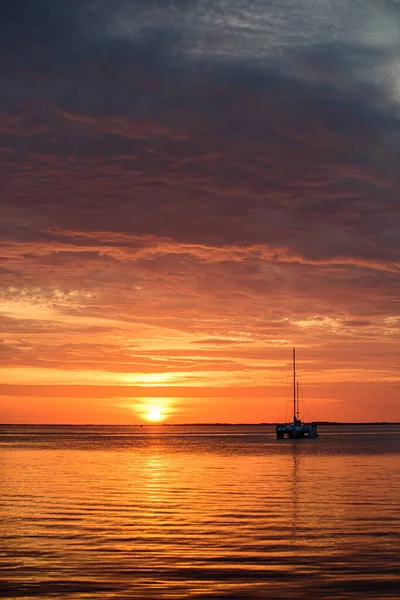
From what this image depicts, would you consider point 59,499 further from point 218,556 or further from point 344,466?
point 344,466

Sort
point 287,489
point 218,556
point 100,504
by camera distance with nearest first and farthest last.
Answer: point 218,556, point 100,504, point 287,489

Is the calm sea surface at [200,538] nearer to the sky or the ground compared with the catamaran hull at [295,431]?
nearer to the ground

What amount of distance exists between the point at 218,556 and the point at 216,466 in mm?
54087

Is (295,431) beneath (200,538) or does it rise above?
above

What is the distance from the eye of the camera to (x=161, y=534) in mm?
34062

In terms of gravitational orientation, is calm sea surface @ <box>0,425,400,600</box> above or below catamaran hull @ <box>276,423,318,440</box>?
below

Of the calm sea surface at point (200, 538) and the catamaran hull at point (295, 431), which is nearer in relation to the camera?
the calm sea surface at point (200, 538)

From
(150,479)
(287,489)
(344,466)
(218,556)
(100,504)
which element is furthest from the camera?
(344,466)

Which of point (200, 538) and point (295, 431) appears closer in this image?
point (200, 538)

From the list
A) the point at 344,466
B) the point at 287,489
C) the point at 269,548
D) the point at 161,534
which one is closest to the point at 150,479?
the point at 287,489

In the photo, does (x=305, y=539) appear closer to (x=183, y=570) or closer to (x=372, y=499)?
(x=183, y=570)

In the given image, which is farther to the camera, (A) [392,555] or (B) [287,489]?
(B) [287,489]

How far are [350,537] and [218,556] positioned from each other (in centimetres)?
737

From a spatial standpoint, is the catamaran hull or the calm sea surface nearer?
the calm sea surface
